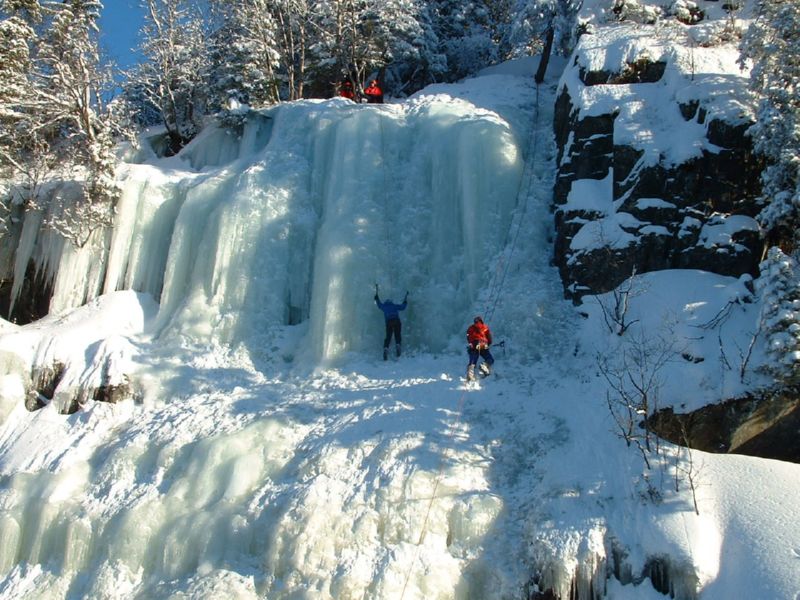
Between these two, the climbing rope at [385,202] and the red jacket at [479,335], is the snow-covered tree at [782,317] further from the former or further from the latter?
the climbing rope at [385,202]

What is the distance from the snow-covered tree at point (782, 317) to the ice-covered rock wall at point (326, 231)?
500 cm

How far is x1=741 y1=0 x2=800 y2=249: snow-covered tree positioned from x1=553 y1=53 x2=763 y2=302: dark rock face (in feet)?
1.72

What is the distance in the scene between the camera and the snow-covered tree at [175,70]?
19.3 metres

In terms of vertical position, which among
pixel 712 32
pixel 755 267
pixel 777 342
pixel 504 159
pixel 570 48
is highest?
pixel 570 48

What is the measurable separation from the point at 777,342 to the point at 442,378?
16.1 ft

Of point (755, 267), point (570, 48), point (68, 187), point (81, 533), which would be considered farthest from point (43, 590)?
point (570, 48)

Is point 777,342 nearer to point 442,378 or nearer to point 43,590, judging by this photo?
point 442,378

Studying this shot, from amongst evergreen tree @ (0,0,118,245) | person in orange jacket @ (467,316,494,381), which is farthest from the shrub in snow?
evergreen tree @ (0,0,118,245)

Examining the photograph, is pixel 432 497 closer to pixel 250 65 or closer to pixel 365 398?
pixel 365 398

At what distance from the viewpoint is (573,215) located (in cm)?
1180

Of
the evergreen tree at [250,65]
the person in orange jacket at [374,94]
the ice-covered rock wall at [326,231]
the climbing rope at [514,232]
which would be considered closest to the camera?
the climbing rope at [514,232]

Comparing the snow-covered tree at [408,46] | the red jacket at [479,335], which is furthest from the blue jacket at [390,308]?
the snow-covered tree at [408,46]

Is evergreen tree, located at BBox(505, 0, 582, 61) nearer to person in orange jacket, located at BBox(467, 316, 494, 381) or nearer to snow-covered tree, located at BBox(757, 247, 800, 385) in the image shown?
person in orange jacket, located at BBox(467, 316, 494, 381)

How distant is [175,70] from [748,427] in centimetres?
1933
